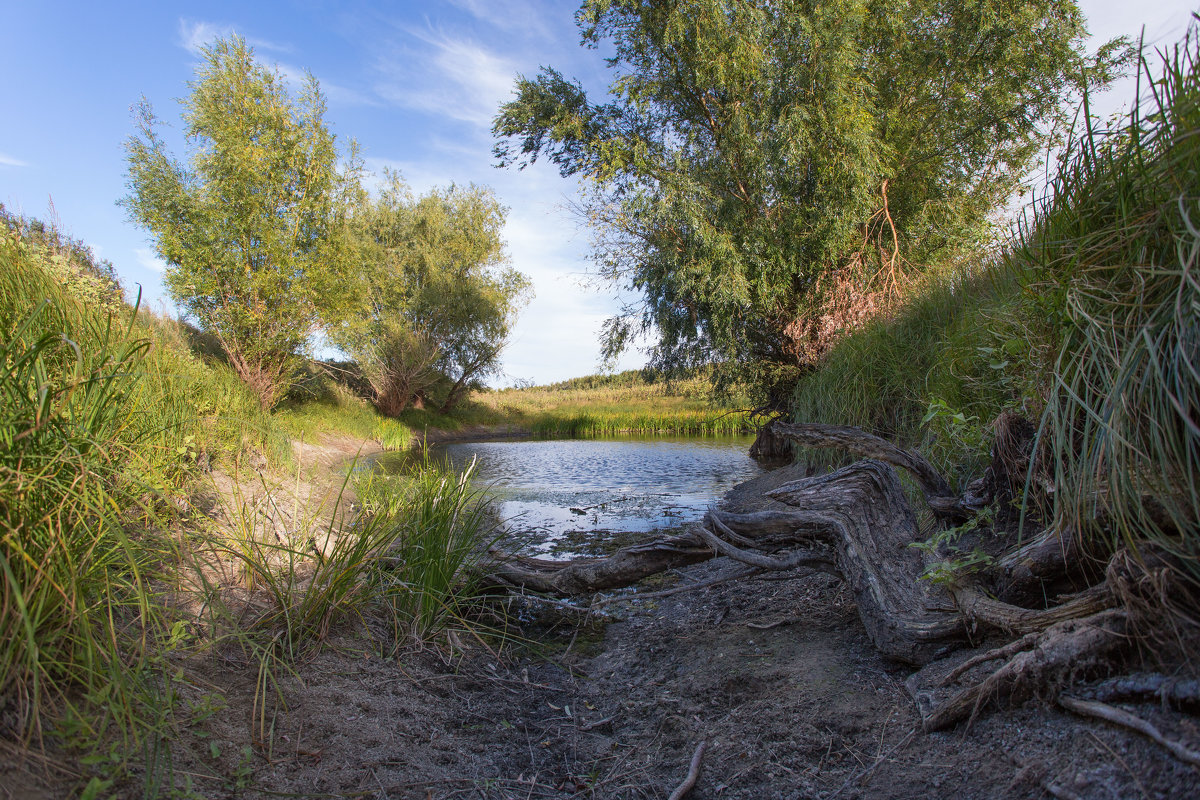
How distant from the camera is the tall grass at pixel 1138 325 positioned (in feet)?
4.58

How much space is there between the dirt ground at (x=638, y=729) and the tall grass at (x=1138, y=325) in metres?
0.52

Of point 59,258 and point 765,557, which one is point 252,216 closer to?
point 59,258

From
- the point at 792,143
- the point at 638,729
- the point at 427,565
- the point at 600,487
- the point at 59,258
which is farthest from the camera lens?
the point at 600,487

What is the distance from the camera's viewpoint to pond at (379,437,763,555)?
648 centimetres

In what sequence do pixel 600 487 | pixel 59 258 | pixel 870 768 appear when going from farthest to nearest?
pixel 600 487 < pixel 59 258 < pixel 870 768

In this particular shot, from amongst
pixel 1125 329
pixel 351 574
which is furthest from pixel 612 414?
pixel 1125 329

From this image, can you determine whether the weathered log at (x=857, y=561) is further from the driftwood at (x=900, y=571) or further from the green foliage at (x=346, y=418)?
the green foliage at (x=346, y=418)

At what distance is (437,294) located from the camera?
24766 millimetres

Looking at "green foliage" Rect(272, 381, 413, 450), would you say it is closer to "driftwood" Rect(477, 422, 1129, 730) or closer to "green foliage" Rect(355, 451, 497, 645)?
"green foliage" Rect(355, 451, 497, 645)

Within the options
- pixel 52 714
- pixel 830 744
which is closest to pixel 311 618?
pixel 52 714

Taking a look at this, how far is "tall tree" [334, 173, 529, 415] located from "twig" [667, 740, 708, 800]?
22.0 metres

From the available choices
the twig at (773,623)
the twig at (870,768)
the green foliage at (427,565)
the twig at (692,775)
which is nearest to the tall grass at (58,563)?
the green foliage at (427,565)

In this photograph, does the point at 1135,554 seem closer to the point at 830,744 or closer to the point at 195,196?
the point at 830,744

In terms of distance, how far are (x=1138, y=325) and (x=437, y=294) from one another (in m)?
25.0
